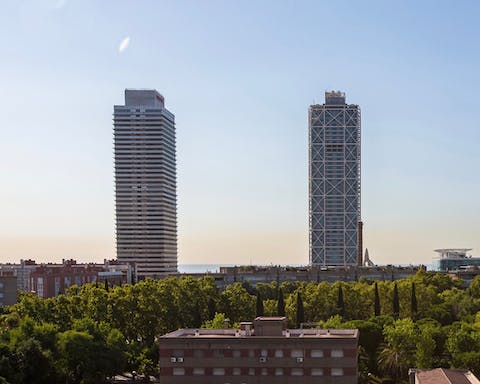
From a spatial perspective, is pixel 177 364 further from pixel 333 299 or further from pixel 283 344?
pixel 333 299

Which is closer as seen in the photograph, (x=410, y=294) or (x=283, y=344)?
(x=283, y=344)

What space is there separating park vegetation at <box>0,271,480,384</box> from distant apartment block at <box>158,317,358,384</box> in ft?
45.0

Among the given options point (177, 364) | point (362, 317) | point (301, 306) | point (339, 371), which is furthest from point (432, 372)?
point (362, 317)

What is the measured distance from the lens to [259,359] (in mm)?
80625

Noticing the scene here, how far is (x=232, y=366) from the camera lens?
81062mm

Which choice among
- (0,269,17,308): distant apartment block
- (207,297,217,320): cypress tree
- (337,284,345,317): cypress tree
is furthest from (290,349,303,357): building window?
(0,269,17,308): distant apartment block

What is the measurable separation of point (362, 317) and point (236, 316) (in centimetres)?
2666

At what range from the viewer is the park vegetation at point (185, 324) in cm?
8900

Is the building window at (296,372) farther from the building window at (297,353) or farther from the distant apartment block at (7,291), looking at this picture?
the distant apartment block at (7,291)

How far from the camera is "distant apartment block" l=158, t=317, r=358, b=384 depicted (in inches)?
3147

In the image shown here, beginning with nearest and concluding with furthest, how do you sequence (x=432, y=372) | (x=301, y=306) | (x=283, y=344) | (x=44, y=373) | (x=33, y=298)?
(x=432, y=372) → (x=283, y=344) → (x=44, y=373) → (x=33, y=298) → (x=301, y=306)

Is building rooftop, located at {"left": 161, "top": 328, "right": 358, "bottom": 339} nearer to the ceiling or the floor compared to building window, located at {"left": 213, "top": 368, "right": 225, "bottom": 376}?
nearer to the ceiling

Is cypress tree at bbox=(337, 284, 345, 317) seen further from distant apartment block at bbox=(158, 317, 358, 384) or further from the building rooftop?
distant apartment block at bbox=(158, 317, 358, 384)

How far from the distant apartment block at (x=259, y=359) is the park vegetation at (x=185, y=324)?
540 inches
